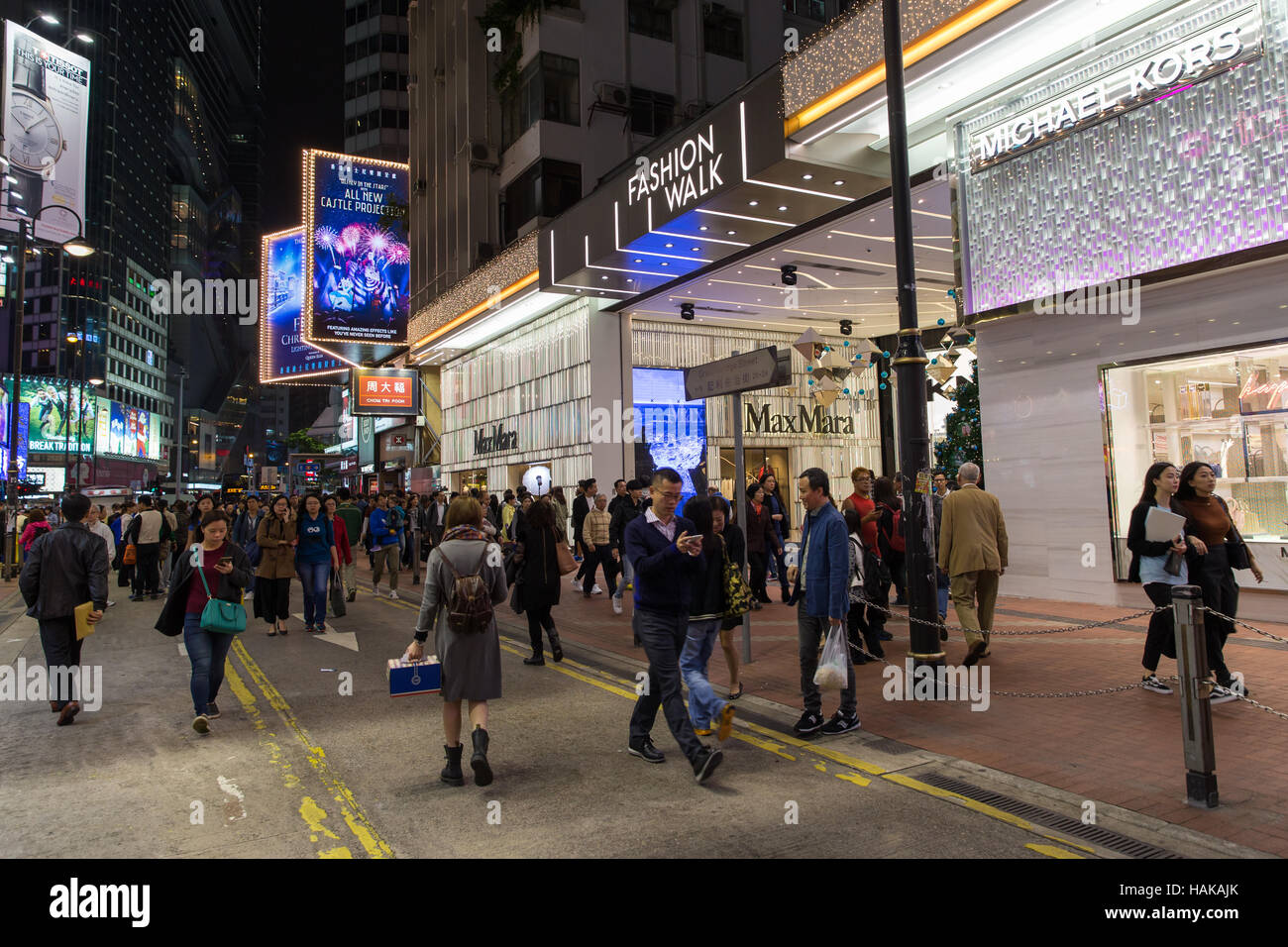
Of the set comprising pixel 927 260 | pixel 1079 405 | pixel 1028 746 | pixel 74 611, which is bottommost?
pixel 1028 746

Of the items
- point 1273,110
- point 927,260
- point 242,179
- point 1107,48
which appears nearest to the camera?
point 1273,110

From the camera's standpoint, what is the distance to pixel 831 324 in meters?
25.1

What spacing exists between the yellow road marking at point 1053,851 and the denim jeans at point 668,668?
190 centimetres

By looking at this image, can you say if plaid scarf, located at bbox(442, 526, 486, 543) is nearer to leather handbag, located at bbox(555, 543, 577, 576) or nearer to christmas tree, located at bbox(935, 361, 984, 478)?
leather handbag, located at bbox(555, 543, 577, 576)

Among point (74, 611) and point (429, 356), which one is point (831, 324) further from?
point (74, 611)

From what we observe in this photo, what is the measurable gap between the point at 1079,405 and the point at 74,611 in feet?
38.8

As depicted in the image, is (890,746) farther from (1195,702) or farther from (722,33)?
(722,33)

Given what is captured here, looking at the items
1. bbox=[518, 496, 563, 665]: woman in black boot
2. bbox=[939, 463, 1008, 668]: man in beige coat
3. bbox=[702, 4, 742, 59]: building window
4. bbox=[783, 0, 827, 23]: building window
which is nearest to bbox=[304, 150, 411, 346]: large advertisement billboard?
bbox=[702, 4, 742, 59]: building window

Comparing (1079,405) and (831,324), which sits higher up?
(831,324)

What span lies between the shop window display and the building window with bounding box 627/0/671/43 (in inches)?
849

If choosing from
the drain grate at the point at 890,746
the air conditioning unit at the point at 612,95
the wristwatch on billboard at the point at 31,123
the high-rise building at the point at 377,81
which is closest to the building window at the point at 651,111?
the air conditioning unit at the point at 612,95

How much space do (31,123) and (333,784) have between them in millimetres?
46802
